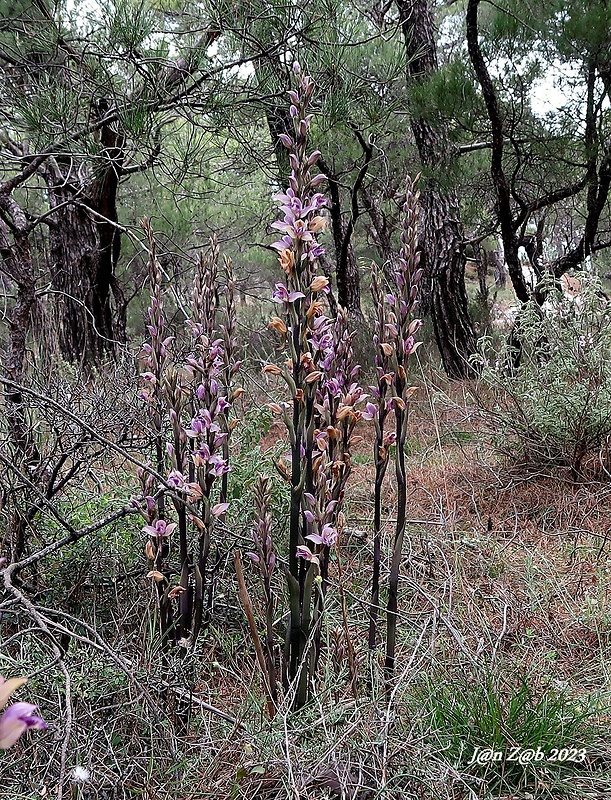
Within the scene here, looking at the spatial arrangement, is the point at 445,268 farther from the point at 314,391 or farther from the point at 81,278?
the point at 314,391

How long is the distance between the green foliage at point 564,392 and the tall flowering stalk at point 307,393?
1879 mm

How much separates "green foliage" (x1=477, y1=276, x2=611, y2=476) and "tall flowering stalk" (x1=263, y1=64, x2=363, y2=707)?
188 cm

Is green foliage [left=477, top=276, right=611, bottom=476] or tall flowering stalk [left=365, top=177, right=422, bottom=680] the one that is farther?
green foliage [left=477, top=276, right=611, bottom=476]

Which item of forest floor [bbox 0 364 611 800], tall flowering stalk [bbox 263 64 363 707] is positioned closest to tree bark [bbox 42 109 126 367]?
forest floor [bbox 0 364 611 800]

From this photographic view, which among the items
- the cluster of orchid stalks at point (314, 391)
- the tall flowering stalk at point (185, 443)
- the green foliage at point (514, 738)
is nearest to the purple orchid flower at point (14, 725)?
the cluster of orchid stalks at point (314, 391)

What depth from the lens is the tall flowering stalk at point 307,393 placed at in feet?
4.57

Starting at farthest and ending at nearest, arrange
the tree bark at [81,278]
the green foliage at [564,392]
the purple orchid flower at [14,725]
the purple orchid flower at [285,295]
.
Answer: the tree bark at [81,278] < the green foliage at [564,392] < the purple orchid flower at [285,295] < the purple orchid flower at [14,725]

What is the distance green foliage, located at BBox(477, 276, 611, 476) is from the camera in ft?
10.4

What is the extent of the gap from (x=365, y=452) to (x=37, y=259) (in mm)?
5982

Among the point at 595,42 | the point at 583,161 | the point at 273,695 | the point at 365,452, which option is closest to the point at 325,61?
Answer: the point at 595,42

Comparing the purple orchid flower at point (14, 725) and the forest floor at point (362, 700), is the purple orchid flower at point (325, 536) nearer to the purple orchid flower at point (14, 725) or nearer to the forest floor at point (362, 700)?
the forest floor at point (362, 700)

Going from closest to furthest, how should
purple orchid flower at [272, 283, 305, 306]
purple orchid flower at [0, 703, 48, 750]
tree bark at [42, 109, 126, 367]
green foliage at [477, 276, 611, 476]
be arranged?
purple orchid flower at [0, 703, 48, 750] < purple orchid flower at [272, 283, 305, 306] < green foliage at [477, 276, 611, 476] < tree bark at [42, 109, 126, 367]

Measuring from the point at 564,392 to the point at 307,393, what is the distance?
2.15 metres

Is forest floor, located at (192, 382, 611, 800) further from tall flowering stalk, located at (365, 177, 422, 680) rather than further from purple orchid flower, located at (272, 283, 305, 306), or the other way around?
purple orchid flower, located at (272, 283, 305, 306)
